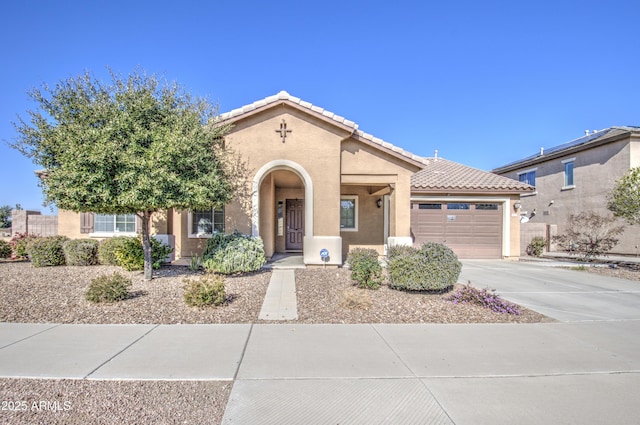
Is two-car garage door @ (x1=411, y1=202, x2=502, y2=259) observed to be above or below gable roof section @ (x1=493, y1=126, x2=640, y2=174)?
A: below

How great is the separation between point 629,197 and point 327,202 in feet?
36.4

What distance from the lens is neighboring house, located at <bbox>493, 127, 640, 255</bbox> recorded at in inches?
711

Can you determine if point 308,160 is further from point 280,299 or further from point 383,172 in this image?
point 280,299

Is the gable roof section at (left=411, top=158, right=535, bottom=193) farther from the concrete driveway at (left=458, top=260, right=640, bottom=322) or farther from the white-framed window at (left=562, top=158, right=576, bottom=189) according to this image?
the white-framed window at (left=562, top=158, right=576, bottom=189)

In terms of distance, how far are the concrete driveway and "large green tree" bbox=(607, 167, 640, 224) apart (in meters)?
2.85

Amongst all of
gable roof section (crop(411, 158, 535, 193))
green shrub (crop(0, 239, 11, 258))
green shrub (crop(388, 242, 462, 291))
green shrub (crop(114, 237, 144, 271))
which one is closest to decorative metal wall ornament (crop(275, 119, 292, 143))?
green shrub (crop(114, 237, 144, 271))

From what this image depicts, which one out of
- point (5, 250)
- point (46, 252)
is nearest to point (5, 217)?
point (5, 250)

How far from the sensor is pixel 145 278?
28.0ft

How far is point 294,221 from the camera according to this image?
1518 cm

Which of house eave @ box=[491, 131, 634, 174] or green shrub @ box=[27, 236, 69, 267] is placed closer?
green shrub @ box=[27, 236, 69, 267]

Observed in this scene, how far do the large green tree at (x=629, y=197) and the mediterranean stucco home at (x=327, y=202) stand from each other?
3.28 m

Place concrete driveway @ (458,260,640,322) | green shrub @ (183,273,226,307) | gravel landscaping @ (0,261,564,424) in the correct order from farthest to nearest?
concrete driveway @ (458,260,640,322)
green shrub @ (183,273,226,307)
gravel landscaping @ (0,261,564,424)

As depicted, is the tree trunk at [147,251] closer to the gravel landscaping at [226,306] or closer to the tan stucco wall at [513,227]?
the gravel landscaping at [226,306]

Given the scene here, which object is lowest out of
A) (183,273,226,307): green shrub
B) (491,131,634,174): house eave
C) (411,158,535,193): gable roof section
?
(183,273,226,307): green shrub
